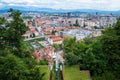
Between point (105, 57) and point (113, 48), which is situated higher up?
point (113, 48)

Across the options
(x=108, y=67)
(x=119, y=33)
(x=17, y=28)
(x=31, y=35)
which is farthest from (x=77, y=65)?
(x=31, y=35)

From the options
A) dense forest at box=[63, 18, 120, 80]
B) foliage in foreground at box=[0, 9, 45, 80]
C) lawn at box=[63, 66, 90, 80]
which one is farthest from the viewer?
dense forest at box=[63, 18, 120, 80]

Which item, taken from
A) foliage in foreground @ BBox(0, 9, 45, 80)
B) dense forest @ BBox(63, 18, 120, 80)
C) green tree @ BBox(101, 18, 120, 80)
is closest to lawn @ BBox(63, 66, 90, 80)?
dense forest @ BBox(63, 18, 120, 80)

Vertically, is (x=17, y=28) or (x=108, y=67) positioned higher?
(x=17, y=28)

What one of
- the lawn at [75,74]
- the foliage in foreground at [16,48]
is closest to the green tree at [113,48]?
the lawn at [75,74]

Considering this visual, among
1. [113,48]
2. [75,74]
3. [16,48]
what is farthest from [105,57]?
[16,48]

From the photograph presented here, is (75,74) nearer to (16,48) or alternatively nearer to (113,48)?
(113,48)

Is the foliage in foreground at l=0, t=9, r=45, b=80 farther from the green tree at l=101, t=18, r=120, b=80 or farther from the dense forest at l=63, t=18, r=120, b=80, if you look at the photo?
the green tree at l=101, t=18, r=120, b=80

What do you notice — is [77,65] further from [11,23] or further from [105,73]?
[11,23]
